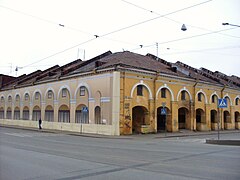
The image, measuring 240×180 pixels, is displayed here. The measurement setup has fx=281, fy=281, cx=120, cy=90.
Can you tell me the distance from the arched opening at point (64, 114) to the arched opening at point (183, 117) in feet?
45.0

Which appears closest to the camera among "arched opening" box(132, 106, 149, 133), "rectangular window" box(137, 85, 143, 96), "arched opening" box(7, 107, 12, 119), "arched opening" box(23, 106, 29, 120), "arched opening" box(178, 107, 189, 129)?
"rectangular window" box(137, 85, 143, 96)

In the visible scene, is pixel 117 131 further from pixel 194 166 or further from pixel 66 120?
pixel 194 166

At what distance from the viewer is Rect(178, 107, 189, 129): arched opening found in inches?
1377

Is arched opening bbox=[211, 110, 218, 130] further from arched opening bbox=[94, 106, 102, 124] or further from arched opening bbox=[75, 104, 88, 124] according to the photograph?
arched opening bbox=[75, 104, 88, 124]

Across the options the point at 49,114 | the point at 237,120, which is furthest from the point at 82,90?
the point at 237,120

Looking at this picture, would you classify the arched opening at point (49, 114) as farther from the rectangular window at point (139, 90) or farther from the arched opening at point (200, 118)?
the arched opening at point (200, 118)

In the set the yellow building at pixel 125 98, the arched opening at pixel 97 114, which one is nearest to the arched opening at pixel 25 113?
the yellow building at pixel 125 98

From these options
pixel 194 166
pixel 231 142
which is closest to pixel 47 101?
pixel 231 142

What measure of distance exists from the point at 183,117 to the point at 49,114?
57.4 ft

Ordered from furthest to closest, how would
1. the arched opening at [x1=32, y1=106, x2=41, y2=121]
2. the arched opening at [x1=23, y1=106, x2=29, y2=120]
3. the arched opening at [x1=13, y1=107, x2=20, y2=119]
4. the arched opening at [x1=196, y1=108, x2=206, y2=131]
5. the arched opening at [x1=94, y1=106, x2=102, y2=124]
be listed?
the arched opening at [x1=13, y1=107, x2=20, y2=119] → the arched opening at [x1=23, y1=106, x2=29, y2=120] → the arched opening at [x1=32, y1=106, x2=41, y2=121] → the arched opening at [x1=196, y1=108, x2=206, y2=131] → the arched opening at [x1=94, y1=106, x2=102, y2=124]

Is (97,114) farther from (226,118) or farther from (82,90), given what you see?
(226,118)

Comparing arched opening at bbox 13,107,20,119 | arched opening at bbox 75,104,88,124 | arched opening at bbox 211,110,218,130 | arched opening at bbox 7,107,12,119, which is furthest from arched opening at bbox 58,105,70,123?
arched opening at bbox 211,110,218,130

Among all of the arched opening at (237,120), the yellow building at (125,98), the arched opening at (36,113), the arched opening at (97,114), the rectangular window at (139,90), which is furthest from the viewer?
the arched opening at (237,120)

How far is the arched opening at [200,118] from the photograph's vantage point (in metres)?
36.5
